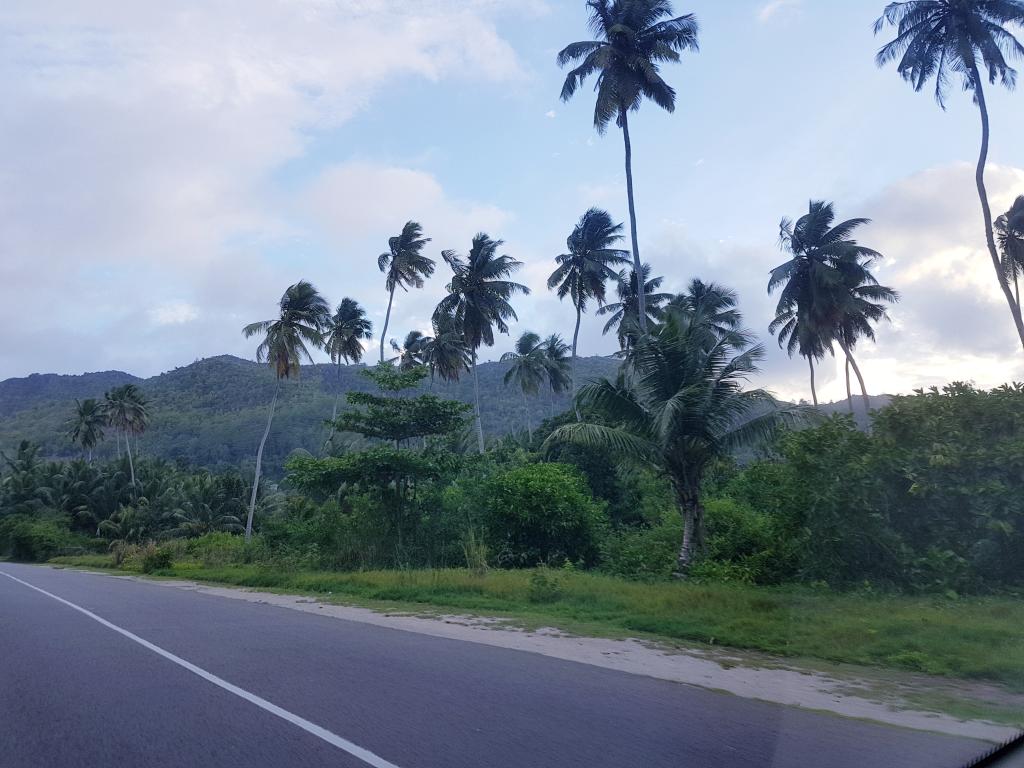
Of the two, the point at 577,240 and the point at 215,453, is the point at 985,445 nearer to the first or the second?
Result: the point at 577,240

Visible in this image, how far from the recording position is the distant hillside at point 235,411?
3755 inches

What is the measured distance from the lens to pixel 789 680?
8.50 metres

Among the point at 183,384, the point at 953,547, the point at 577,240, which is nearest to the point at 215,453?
the point at 183,384

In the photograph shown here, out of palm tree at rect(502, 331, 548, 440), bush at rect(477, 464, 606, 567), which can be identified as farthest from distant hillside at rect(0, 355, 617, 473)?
bush at rect(477, 464, 606, 567)

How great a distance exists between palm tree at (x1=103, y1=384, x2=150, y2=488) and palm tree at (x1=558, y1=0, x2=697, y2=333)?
51595mm

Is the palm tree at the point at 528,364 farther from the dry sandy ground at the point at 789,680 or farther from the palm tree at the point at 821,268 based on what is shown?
the dry sandy ground at the point at 789,680

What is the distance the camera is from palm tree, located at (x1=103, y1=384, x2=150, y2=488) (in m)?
63.8

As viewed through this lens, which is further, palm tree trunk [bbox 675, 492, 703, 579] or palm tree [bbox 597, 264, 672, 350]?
palm tree [bbox 597, 264, 672, 350]

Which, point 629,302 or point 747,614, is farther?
point 629,302

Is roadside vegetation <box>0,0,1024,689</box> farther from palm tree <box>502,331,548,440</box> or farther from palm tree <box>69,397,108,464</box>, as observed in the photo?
palm tree <box>69,397,108,464</box>

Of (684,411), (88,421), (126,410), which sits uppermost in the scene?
(126,410)

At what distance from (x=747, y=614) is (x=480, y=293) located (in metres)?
30.8

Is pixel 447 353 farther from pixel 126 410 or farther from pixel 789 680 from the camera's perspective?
pixel 789 680

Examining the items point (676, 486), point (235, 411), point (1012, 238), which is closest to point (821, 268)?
point (1012, 238)
